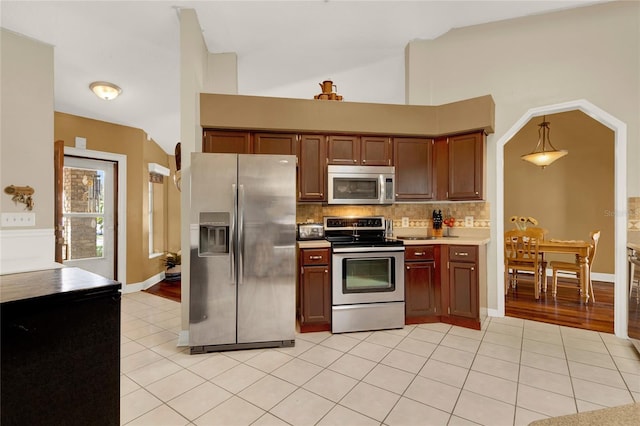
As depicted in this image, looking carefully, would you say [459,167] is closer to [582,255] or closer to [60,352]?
[582,255]

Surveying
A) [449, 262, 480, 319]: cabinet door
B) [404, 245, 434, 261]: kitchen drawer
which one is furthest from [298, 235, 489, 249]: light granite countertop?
[449, 262, 480, 319]: cabinet door

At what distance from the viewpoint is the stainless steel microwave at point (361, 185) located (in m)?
3.51

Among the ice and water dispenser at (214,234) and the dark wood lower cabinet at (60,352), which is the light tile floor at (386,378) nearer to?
the dark wood lower cabinet at (60,352)

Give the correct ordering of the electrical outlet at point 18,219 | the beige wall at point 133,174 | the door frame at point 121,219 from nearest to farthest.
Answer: the electrical outlet at point 18,219
the beige wall at point 133,174
the door frame at point 121,219

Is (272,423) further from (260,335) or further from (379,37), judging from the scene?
(379,37)

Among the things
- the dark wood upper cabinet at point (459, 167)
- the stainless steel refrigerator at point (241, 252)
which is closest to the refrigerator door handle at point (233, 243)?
the stainless steel refrigerator at point (241, 252)

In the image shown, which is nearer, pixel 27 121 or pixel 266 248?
pixel 27 121

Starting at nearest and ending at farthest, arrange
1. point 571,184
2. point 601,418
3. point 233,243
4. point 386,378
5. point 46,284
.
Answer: point 601,418 < point 46,284 < point 386,378 < point 233,243 < point 571,184

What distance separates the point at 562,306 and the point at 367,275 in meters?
2.77

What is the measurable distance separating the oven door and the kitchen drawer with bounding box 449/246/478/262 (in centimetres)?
55

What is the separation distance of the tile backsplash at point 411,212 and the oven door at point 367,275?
807 mm

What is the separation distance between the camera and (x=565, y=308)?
3809 millimetres

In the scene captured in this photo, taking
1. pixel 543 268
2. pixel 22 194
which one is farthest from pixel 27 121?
pixel 543 268

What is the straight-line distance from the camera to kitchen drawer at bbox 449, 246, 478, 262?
10.3 ft
